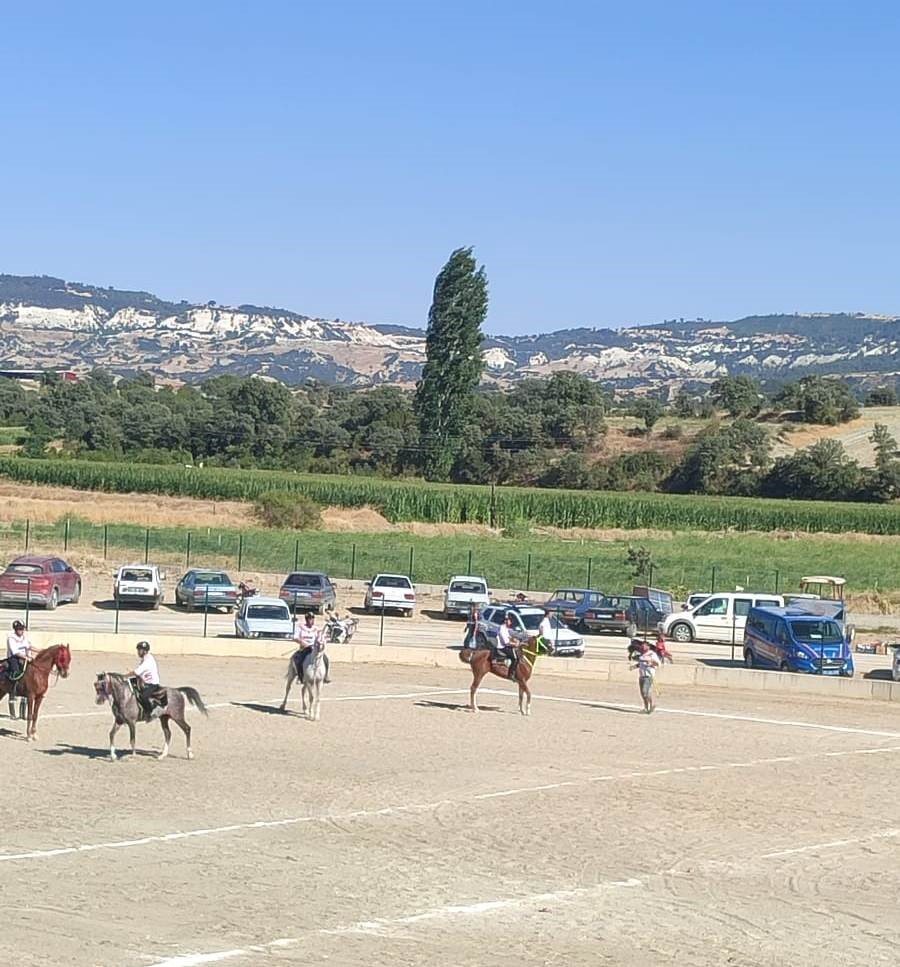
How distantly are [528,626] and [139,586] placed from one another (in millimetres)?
14447

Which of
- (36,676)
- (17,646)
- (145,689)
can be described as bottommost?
(36,676)

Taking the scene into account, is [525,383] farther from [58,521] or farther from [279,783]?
[279,783]

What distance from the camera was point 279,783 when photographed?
21.8 meters

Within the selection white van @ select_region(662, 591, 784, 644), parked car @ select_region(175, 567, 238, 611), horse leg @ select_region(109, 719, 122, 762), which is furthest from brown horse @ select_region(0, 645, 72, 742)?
white van @ select_region(662, 591, 784, 644)

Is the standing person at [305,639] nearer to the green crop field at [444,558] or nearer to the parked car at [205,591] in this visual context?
the parked car at [205,591]

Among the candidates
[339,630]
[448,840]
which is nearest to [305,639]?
[448,840]

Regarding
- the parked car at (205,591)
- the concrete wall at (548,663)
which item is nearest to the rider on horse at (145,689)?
the concrete wall at (548,663)

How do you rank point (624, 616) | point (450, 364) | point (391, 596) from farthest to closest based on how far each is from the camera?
1. point (450, 364)
2. point (391, 596)
3. point (624, 616)

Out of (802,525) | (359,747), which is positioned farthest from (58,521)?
(359,747)

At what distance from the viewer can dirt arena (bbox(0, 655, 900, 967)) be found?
45.5 ft

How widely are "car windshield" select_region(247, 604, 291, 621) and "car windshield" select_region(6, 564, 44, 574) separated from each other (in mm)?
9910

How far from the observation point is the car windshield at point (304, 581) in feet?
165

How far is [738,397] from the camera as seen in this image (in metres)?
141

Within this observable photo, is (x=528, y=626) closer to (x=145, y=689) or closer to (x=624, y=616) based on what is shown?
(x=624, y=616)
